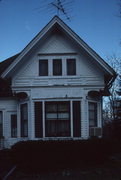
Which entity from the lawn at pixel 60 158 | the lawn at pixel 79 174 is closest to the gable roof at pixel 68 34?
the lawn at pixel 60 158

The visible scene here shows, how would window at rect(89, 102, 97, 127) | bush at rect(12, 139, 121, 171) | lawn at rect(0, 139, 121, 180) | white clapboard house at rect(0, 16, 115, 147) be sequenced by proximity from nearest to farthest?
lawn at rect(0, 139, 121, 180)
bush at rect(12, 139, 121, 171)
white clapboard house at rect(0, 16, 115, 147)
window at rect(89, 102, 97, 127)

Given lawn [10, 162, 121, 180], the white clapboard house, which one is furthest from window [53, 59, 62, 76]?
lawn [10, 162, 121, 180]

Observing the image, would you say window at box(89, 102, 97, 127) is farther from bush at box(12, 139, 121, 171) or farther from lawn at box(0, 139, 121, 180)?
bush at box(12, 139, 121, 171)

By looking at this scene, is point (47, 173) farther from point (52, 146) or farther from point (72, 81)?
point (72, 81)

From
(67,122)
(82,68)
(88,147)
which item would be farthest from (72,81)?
(88,147)

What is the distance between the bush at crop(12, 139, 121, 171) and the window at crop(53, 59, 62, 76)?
15.6ft

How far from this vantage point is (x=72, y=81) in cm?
1540

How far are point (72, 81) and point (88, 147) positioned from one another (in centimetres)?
440

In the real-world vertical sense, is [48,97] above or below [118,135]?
above

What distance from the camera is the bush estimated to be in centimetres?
1215

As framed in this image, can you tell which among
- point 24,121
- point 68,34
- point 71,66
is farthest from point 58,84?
point 24,121

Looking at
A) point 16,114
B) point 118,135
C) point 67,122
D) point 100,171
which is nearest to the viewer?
point 100,171

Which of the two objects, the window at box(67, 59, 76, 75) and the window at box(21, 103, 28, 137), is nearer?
the window at box(67, 59, 76, 75)

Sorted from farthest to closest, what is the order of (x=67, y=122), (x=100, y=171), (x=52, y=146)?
(x=67, y=122) < (x=52, y=146) < (x=100, y=171)
